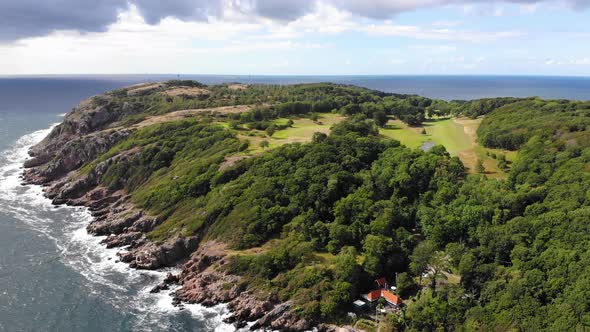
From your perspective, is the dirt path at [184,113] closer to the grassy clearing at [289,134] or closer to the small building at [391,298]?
the grassy clearing at [289,134]

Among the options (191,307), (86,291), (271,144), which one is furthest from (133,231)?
(271,144)

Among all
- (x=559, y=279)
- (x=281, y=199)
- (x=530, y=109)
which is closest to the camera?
(x=559, y=279)

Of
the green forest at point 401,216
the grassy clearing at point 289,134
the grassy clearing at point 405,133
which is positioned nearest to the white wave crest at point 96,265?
the green forest at point 401,216

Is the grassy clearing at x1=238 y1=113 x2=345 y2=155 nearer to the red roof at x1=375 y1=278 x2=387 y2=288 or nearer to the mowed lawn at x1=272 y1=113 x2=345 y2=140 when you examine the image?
the mowed lawn at x1=272 y1=113 x2=345 y2=140

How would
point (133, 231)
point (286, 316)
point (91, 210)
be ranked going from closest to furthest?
point (286, 316)
point (133, 231)
point (91, 210)

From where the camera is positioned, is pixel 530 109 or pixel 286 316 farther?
pixel 530 109

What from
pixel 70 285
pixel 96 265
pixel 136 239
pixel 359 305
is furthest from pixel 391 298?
pixel 96 265

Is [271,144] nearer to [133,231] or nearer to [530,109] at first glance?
[133,231]
